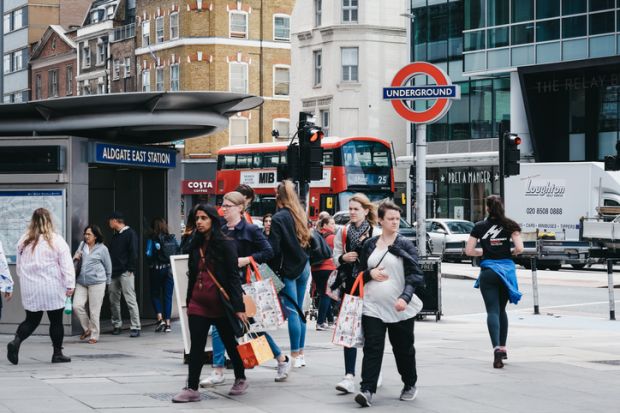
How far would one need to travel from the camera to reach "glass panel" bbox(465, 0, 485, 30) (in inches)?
1991

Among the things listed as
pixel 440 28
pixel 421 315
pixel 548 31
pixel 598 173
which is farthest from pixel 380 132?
pixel 421 315

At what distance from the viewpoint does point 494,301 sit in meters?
12.2

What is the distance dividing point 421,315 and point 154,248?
5278 mm

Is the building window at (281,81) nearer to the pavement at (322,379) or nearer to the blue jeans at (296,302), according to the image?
the pavement at (322,379)

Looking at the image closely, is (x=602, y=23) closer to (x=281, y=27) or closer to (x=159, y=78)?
(x=281, y=27)

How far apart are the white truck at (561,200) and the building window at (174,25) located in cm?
3822

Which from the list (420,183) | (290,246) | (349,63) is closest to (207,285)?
(290,246)

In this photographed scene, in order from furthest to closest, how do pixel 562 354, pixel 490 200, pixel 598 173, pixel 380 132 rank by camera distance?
pixel 380 132 < pixel 598 173 < pixel 562 354 < pixel 490 200

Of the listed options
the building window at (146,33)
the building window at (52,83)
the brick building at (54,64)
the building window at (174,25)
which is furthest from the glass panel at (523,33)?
the building window at (52,83)

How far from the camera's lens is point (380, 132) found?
60.8m

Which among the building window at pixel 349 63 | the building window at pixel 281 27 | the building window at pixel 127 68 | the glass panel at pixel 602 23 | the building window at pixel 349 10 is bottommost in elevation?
the glass panel at pixel 602 23

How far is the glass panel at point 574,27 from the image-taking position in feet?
149

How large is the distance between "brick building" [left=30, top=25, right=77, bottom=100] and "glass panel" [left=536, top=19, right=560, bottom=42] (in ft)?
147

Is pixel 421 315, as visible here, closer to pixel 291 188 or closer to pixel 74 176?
pixel 74 176
